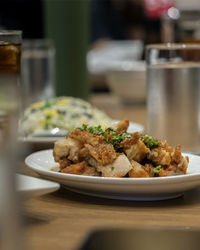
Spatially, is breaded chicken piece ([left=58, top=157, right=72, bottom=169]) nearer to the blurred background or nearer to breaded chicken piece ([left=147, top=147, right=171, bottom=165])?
breaded chicken piece ([left=147, top=147, right=171, bottom=165])

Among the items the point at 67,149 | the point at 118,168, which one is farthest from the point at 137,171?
the point at 67,149

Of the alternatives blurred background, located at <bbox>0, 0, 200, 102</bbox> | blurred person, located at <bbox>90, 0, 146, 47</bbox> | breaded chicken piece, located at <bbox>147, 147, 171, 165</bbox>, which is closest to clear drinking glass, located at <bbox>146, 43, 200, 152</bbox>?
breaded chicken piece, located at <bbox>147, 147, 171, 165</bbox>

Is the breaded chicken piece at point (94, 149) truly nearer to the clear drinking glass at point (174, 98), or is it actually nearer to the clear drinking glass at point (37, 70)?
the clear drinking glass at point (174, 98)

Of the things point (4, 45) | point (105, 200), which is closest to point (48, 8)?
point (4, 45)

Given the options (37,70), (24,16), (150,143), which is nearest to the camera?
(150,143)

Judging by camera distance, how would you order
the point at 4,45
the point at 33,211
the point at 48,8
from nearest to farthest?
→ 1. the point at 33,211
2. the point at 4,45
3. the point at 48,8

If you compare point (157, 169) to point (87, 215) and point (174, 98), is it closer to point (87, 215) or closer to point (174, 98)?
point (87, 215)

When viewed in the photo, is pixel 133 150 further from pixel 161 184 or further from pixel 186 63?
pixel 186 63
